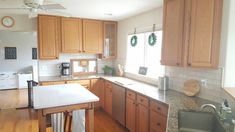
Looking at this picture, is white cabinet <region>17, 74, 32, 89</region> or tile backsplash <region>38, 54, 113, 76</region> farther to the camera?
white cabinet <region>17, 74, 32, 89</region>

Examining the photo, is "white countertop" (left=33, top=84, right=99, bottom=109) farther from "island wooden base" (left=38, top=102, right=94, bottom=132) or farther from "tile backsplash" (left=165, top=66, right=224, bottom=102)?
"tile backsplash" (left=165, top=66, right=224, bottom=102)

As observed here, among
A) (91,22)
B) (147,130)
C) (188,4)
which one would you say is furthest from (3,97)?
(188,4)

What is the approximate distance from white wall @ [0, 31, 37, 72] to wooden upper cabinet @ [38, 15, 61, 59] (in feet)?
12.8

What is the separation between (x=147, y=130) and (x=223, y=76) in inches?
52.1

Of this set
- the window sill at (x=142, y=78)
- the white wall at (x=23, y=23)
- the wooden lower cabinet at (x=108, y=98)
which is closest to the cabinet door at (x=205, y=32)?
the window sill at (x=142, y=78)

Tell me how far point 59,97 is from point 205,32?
83.7 inches

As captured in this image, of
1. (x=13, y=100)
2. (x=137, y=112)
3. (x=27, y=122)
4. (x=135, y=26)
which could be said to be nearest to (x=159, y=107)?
(x=137, y=112)

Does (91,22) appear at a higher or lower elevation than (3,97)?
higher


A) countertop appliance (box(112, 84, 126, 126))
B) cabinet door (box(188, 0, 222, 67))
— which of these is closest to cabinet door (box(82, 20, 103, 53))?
countertop appliance (box(112, 84, 126, 126))

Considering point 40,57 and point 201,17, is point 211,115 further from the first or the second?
point 40,57

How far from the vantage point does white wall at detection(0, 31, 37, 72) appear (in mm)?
7250

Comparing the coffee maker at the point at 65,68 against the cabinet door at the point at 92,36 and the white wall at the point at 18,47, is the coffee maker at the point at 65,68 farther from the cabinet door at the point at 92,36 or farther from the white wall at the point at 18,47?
the white wall at the point at 18,47

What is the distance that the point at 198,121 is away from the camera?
5.22 ft

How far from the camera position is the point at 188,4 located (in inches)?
87.9
